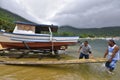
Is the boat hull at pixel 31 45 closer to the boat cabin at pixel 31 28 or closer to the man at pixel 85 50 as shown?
the boat cabin at pixel 31 28

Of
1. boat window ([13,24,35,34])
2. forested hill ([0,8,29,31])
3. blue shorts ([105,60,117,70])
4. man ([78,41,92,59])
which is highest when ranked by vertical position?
forested hill ([0,8,29,31])

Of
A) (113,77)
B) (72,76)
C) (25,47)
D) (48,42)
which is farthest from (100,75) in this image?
(25,47)

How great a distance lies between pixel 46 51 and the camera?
17562 mm

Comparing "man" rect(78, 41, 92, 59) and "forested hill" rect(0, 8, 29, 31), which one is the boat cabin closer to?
"man" rect(78, 41, 92, 59)

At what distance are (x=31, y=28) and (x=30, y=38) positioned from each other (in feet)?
3.28

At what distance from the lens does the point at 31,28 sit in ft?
55.8

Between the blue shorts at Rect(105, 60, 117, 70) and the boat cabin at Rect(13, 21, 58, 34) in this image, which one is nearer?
the blue shorts at Rect(105, 60, 117, 70)

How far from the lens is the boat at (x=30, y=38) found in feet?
53.6

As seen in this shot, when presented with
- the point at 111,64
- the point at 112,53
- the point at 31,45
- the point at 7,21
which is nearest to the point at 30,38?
the point at 31,45

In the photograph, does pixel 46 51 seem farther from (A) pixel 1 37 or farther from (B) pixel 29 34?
(A) pixel 1 37

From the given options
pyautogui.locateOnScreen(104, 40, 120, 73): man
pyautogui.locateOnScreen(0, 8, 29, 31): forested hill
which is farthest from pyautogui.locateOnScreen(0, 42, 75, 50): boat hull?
pyautogui.locateOnScreen(104, 40, 120, 73): man

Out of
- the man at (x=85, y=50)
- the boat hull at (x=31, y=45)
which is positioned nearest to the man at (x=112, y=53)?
the man at (x=85, y=50)

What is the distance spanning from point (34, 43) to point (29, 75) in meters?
6.90

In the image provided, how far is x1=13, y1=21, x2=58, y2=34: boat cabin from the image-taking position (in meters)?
16.6
